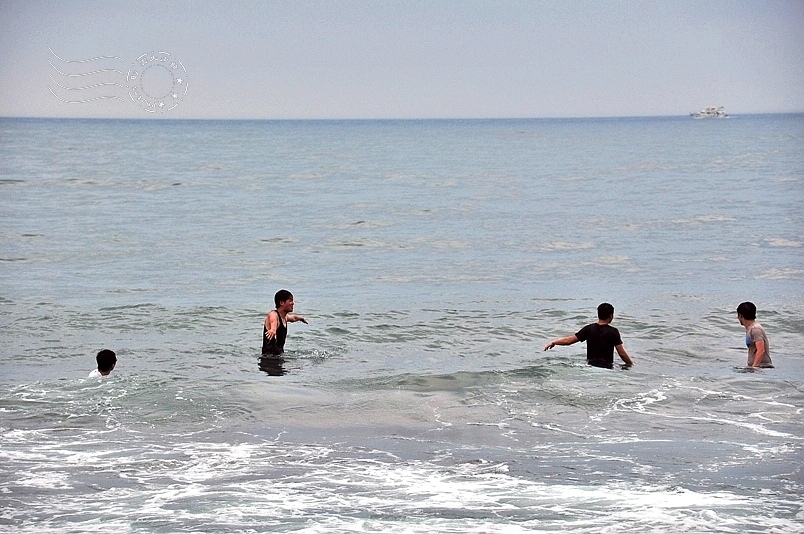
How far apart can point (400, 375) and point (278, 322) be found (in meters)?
2.03

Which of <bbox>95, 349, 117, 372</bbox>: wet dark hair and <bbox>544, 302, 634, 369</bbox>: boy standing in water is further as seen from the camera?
<bbox>544, 302, 634, 369</bbox>: boy standing in water

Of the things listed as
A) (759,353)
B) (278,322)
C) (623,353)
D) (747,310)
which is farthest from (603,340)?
(278,322)

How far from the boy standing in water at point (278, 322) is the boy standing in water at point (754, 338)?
6027 mm

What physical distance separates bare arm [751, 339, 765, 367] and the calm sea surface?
0.19 meters

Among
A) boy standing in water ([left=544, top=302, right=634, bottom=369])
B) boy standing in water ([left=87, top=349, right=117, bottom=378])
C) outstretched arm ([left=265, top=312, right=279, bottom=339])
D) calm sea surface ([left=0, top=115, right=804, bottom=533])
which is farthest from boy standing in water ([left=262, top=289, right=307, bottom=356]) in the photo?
boy standing in water ([left=544, top=302, right=634, bottom=369])

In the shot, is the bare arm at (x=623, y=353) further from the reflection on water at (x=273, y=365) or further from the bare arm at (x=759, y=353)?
the reflection on water at (x=273, y=365)

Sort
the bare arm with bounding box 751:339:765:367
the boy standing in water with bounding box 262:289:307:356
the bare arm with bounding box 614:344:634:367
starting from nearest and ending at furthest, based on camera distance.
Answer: the bare arm with bounding box 614:344:634:367 → the bare arm with bounding box 751:339:765:367 → the boy standing in water with bounding box 262:289:307:356

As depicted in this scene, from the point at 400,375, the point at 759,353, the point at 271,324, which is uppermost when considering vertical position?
the point at 271,324

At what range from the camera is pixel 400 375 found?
14.2 metres

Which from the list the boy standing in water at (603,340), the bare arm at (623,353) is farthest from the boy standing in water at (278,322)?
the bare arm at (623,353)

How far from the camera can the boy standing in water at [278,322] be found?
14.5 metres

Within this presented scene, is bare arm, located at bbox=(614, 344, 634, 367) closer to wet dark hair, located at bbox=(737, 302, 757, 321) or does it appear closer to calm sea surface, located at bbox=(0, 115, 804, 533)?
calm sea surface, located at bbox=(0, 115, 804, 533)

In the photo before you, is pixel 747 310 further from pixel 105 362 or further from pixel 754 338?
pixel 105 362

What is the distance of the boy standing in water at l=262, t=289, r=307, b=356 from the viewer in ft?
47.5
